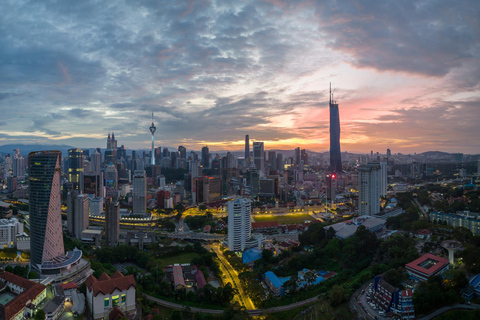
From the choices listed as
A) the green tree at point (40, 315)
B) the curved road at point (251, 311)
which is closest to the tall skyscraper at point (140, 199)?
the curved road at point (251, 311)

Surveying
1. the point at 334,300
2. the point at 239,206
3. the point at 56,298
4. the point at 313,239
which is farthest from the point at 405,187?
the point at 56,298

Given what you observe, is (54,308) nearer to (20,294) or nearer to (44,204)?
(20,294)

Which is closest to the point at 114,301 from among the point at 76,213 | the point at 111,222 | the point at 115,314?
the point at 115,314

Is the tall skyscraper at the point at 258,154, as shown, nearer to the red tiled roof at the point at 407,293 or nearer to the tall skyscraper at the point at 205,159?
the tall skyscraper at the point at 205,159

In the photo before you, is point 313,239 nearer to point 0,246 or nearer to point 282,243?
point 282,243

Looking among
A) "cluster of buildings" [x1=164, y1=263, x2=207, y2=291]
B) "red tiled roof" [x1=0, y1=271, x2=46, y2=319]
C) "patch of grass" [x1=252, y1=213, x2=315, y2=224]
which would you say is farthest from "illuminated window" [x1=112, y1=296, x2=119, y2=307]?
"patch of grass" [x1=252, y1=213, x2=315, y2=224]
